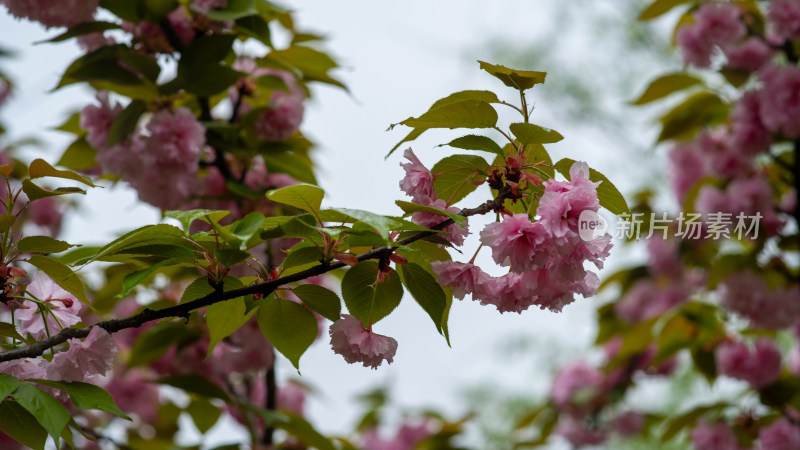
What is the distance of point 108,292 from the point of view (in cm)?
117

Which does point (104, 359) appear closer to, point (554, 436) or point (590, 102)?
point (554, 436)

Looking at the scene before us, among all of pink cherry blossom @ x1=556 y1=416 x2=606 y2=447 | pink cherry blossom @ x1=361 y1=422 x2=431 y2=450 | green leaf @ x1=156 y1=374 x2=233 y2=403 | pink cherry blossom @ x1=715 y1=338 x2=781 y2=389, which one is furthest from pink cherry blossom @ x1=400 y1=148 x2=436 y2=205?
pink cherry blossom @ x1=556 y1=416 x2=606 y2=447

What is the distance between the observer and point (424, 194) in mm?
581

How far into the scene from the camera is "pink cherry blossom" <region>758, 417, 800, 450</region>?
4.67 feet

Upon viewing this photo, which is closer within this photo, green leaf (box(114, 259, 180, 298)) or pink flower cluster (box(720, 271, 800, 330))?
green leaf (box(114, 259, 180, 298))

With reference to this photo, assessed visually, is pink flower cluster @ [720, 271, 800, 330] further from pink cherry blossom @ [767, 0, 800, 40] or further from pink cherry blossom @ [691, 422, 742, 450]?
pink cherry blossom @ [767, 0, 800, 40]

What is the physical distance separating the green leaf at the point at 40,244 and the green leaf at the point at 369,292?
9.0 inches

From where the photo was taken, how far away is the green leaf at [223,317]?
1.99 ft

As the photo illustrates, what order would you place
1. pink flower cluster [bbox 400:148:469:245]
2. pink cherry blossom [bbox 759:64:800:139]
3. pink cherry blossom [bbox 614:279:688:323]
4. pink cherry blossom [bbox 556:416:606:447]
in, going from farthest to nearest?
pink cherry blossom [bbox 556:416:606:447] < pink cherry blossom [bbox 614:279:688:323] < pink cherry blossom [bbox 759:64:800:139] < pink flower cluster [bbox 400:148:469:245]

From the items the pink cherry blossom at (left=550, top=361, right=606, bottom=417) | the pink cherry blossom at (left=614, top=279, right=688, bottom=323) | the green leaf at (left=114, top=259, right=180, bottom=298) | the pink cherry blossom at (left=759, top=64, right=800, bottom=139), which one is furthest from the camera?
the pink cherry blossom at (left=550, top=361, right=606, bottom=417)

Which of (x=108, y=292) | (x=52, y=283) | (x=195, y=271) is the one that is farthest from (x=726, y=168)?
(x=52, y=283)

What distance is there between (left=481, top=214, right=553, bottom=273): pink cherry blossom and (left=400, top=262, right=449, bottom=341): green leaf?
0.17 feet

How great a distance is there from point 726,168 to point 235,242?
1.24m

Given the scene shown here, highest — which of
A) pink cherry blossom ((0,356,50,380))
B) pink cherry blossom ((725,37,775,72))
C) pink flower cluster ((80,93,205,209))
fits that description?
pink cherry blossom ((725,37,775,72))
